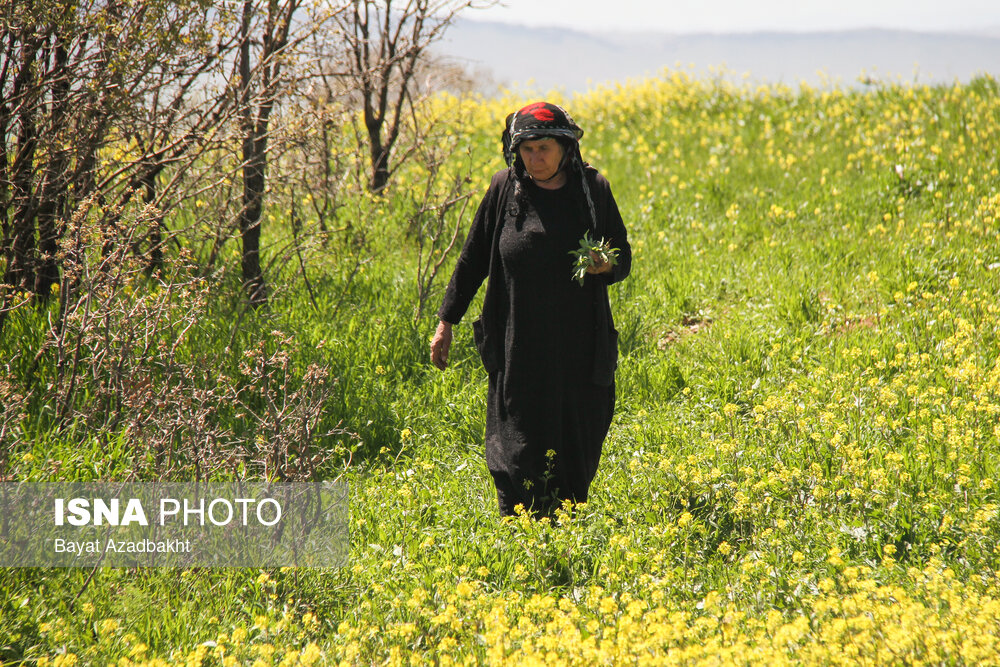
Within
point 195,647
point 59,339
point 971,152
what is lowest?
point 195,647

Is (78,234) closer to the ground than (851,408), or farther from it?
farther from it

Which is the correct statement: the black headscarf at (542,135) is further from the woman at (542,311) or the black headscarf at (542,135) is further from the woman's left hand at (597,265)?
the woman's left hand at (597,265)

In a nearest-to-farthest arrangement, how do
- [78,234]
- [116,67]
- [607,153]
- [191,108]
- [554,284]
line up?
[554,284]
[78,234]
[116,67]
[191,108]
[607,153]

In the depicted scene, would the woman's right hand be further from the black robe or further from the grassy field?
the grassy field

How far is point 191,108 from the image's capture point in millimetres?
5160

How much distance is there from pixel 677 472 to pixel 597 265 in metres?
1.10

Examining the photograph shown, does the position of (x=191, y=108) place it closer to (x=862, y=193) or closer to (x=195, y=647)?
(x=195, y=647)

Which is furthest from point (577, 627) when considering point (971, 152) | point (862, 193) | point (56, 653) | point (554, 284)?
point (971, 152)

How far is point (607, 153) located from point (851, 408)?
6891 millimetres
